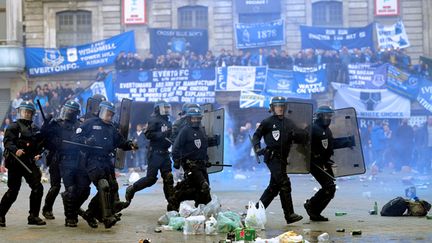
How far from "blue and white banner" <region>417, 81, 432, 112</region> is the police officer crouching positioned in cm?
1643

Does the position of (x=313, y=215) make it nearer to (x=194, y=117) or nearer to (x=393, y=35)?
(x=194, y=117)

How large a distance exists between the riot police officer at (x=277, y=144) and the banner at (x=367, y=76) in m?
16.5

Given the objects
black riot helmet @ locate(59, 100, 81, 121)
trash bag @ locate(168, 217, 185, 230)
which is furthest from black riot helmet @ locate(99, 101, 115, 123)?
trash bag @ locate(168, 217, 185, 230)

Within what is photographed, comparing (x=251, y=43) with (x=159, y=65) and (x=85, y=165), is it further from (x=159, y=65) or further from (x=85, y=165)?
(x=85, y=165)

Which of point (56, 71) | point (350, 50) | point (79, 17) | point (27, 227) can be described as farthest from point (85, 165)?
point (79, 17)

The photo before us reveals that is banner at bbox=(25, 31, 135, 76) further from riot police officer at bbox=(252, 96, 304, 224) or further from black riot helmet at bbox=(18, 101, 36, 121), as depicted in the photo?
riot police officer at bbox=(252, 96, 304, 224)

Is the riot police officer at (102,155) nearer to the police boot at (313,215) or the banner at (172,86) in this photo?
the police boot at (313,215)

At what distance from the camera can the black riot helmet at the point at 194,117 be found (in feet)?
37.4

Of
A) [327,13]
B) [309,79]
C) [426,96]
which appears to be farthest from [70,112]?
[327,13]

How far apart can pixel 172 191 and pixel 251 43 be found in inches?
789

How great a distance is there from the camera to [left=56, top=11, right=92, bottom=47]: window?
3412 centimetres

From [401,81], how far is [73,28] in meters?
14.2

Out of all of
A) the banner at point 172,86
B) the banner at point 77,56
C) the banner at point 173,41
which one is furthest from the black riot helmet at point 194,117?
the banner at point 173,41

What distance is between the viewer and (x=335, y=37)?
1178 inches
